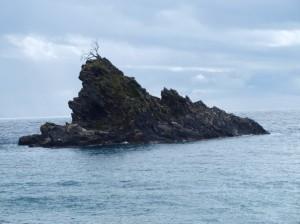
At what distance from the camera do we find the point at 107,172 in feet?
282

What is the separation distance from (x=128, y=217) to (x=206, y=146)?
6922 cm

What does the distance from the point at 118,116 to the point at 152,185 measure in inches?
2295

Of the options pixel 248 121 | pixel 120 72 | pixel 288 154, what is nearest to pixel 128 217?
pixel 288 154

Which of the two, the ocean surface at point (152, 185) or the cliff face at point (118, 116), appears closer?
the ocean surface at point (152, 185)

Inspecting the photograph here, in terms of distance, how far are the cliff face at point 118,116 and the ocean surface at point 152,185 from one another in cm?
696

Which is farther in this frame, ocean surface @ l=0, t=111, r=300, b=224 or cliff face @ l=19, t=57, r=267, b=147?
cliff face @ l=19, t=57, r=267, b=147

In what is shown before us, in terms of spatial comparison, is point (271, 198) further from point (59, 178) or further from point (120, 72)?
point (120, 72)

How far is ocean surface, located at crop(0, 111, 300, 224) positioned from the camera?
54.4 metres

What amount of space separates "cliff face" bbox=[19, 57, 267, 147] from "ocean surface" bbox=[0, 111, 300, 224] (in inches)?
274

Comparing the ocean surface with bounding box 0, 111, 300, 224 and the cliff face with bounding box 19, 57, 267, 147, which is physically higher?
the cliff face with bounding box 19, 57, 267, 147

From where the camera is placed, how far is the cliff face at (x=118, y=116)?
126 metres

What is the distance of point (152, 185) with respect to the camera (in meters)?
71.9

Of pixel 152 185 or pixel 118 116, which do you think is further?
pixel 118 116

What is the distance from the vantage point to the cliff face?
126 meters
